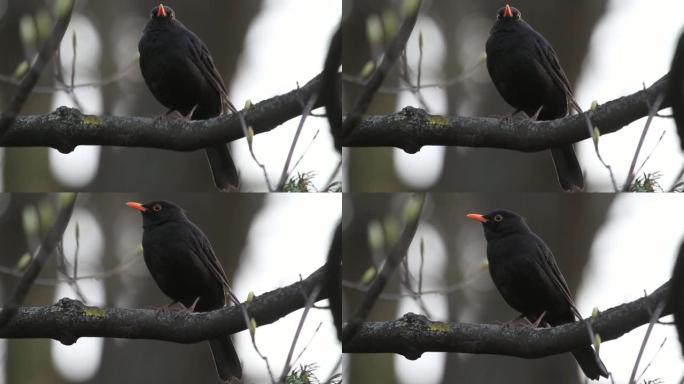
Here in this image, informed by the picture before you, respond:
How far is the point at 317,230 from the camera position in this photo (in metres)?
2.98

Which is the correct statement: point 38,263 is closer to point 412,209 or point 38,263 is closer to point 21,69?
point 21,69

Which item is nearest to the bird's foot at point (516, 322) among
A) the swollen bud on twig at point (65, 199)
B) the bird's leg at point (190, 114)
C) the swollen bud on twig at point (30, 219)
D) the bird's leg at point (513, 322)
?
the bird's leg at point (513, 322)

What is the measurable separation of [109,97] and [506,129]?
1.54 metres

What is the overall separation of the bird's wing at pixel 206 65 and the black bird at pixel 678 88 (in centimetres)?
166

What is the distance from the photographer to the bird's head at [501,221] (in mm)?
3035

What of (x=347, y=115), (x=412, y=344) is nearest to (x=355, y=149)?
(x=347, y=115)

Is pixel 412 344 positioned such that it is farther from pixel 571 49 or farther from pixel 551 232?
pixel 571 49

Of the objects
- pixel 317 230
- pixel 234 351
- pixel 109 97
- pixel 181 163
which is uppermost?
pixel 109 97

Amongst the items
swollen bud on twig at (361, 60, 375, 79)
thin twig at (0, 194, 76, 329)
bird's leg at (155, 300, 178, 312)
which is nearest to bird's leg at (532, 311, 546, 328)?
swollen bud on twig at (361, 60, 375, 79)

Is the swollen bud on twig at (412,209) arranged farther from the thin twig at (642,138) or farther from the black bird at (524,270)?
the thin twig at (642,138)

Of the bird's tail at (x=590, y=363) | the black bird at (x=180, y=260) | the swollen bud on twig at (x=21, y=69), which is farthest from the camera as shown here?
the swollen bud on twig at (x=21, y=69)

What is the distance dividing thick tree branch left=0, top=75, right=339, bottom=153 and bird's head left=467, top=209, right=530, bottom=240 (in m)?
0.78

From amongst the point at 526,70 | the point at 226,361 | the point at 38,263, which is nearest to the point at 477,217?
the point at 526,70

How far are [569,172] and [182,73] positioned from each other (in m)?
1.51
